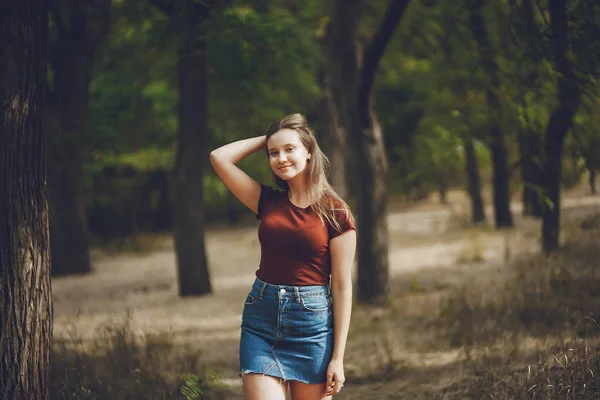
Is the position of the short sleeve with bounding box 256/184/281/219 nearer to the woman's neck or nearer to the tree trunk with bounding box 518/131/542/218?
the woman's neck

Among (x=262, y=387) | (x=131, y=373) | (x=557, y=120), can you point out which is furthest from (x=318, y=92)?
(x=262, y=387)

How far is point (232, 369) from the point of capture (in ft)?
24.4

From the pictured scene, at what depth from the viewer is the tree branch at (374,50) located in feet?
28.4

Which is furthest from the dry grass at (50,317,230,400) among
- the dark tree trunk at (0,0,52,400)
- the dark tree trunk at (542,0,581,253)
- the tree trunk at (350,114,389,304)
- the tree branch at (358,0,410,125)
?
the tree branch at (358,0,410,125)

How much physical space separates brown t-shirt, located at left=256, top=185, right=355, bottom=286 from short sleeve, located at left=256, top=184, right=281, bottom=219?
0.38 feet

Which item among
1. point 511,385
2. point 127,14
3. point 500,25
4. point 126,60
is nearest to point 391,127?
point 126,60

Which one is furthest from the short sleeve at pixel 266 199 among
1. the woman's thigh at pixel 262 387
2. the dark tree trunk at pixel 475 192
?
the dark tree trunk at pixel 475 192

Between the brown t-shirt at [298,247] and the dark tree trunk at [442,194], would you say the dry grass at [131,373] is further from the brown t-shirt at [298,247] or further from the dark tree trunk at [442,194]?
the dark tree trunk at [442,194]

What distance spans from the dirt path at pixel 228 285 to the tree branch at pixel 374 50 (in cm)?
277

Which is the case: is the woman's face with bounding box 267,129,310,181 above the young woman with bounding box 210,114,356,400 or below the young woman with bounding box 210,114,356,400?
above

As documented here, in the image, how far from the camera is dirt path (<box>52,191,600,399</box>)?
25.3 feet

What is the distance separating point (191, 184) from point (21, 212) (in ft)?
22.9

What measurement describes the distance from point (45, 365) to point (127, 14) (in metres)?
7.94

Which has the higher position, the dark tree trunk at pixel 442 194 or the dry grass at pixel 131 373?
the dark tree trunk at pixel 442 194
